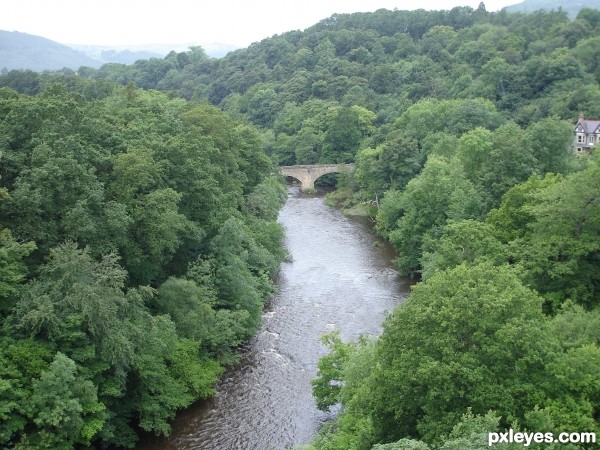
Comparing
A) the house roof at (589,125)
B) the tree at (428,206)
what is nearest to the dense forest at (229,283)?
the tree at (428,206)

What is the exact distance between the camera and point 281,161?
9200 centimetres

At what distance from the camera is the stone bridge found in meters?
82.4

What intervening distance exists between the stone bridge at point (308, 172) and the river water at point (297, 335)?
1912 centimetres

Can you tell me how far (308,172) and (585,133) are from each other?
34820mm

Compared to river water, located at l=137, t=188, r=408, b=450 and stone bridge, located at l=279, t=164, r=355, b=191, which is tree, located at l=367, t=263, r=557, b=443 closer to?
river water, located at l=137, t=188, r=408, b=450

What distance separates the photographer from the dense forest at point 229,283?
18.6 metres

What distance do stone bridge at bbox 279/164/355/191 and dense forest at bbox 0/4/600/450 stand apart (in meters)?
24.5

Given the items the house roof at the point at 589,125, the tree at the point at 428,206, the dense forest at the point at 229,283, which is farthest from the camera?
the house roof at the point at 589,125

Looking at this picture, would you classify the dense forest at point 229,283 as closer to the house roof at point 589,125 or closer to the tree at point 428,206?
the tree at point 428,206

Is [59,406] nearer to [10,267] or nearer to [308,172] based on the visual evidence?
[10,267]

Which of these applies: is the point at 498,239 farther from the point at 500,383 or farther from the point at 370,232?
the point at 370,232

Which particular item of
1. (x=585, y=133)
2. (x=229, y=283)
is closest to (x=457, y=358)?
(x=229, y=283)

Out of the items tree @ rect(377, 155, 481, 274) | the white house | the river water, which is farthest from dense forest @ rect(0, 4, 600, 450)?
the white house

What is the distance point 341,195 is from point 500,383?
60218mm
